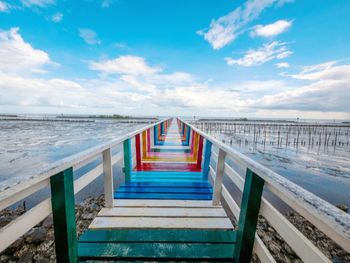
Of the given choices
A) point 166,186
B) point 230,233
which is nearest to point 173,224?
point 230,233

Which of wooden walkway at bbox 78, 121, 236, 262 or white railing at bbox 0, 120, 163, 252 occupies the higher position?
white railing at bbox 0, 120, 163, 252

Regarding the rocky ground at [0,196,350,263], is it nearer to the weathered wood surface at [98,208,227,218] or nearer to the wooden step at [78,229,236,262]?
the weathered wood surface at [98,208,227,218]

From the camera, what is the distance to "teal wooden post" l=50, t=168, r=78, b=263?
4.68 ft

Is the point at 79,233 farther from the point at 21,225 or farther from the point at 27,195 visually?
the point at 27,195

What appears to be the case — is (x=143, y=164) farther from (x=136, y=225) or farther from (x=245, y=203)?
(x=245, y=203)

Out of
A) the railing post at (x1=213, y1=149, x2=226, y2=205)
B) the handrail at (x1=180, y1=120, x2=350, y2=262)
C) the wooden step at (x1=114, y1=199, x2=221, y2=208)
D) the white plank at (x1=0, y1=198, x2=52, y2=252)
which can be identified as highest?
the handrail at (x1=180, y1=120, x2=350, y2=262)

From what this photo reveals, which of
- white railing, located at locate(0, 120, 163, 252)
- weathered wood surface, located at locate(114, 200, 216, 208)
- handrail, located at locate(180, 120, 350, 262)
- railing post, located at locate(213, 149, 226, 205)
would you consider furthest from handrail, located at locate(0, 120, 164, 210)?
railing post, located at locate(213, 149, 226, 205)

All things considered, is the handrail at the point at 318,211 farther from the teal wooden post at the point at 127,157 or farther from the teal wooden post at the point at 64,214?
the teal wooden post at the point at 127,157

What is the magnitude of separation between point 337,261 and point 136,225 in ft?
13.8

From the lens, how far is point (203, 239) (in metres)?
2.20

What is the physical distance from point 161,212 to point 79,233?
7.59ft

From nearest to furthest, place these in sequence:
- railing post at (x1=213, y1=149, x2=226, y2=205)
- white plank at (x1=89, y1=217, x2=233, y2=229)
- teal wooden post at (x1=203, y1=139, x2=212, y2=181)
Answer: white plank at (x1=89, y1=217, x2=233, y2=229), railing post at (x1=213, y1=149, x2=226, y2=205), teal wooden post at (x1=203, y1=139, x2=212, y2=181)

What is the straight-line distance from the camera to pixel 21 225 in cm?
118

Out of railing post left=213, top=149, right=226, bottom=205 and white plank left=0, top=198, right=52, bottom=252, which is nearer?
white plank left=0, top=198, right=52, bottom=252
